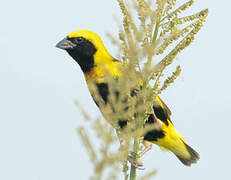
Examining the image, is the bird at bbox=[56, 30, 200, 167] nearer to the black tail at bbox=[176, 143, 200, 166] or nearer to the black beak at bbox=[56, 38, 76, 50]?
the black beak at bbox=[56, 38, 76, 50]

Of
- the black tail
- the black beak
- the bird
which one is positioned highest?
the black beak

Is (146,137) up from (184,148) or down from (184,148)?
up

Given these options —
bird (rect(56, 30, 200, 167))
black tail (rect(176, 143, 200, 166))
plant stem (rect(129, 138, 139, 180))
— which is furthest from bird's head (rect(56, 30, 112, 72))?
plant stem (rect(129, 138, 139, 180))

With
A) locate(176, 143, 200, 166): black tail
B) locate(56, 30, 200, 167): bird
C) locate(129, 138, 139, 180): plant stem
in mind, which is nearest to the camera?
locate(129, 138, 139, 180): plant stem

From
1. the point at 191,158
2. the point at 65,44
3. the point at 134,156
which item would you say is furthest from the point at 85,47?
the point at 134,156

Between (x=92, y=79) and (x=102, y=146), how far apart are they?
3402 millimetres

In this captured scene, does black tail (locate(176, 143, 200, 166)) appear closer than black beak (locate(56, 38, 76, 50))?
No

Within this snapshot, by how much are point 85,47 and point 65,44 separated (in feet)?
0.79

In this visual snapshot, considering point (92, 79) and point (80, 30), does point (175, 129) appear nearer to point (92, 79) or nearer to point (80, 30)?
point (92, 79)

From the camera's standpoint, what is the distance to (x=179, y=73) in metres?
2.03

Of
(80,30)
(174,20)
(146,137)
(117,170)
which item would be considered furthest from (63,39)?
(117,170)

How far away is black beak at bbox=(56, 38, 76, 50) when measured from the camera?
448 cm

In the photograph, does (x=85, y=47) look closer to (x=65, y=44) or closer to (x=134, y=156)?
(x=65, y=44)

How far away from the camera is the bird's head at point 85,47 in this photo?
4.49 metres
